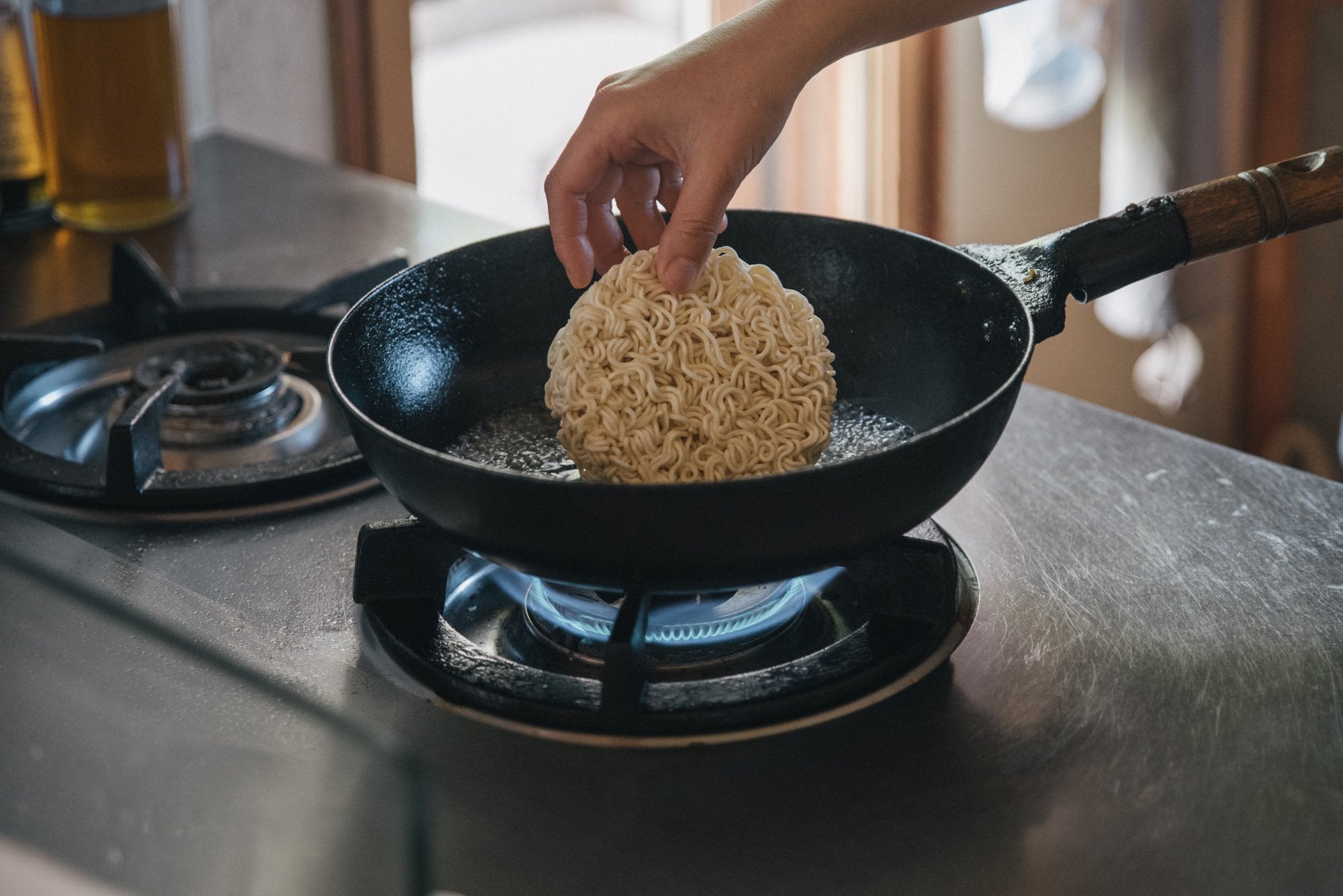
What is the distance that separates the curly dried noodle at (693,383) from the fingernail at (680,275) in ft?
0.10

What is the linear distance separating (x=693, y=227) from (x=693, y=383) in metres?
0.13

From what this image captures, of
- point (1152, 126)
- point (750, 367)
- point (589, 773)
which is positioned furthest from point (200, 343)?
point (1152, 126)

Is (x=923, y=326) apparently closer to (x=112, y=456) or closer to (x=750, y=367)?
(x=750, y=367)

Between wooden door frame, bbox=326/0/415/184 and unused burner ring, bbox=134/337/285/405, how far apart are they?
1029mm

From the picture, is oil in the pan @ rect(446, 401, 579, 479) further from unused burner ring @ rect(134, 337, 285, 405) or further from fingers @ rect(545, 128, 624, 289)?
unused burner ring @ rect(134, 337, 285, 405)

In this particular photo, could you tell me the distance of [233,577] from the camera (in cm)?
96

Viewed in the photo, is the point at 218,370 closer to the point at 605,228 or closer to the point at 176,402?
the point at 176,402

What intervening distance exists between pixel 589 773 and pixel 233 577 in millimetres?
347

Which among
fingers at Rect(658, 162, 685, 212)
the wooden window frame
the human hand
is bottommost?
the wooden window frame

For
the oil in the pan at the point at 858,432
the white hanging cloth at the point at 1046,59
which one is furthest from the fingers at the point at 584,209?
the white hanging cloth at the point at 1046,59

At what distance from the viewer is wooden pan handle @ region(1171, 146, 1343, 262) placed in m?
0.96

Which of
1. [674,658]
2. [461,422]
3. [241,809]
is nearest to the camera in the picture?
[241,809]

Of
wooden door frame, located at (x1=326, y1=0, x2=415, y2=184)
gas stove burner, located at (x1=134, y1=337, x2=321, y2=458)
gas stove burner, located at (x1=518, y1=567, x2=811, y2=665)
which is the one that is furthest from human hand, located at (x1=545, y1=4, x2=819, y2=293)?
wooden door frame, located at (x1=326, y1=0, x2=415, y2=184)

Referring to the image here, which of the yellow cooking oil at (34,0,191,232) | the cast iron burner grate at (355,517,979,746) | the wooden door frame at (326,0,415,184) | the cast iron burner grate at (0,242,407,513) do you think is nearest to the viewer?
the cast iron burner grate at (355,517,979,746)
